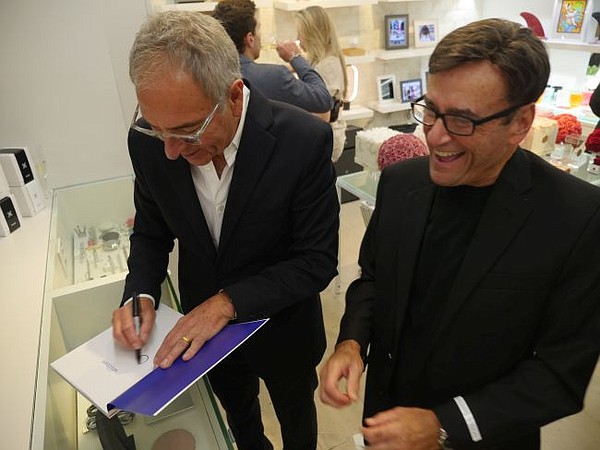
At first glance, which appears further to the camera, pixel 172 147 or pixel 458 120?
pixel 172 147

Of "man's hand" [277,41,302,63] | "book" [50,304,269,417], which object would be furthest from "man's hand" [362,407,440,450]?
"man's hand" [277,41,302,63]

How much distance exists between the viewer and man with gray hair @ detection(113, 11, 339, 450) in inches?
39.5

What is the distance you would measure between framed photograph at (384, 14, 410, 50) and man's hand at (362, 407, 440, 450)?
4.57 meters

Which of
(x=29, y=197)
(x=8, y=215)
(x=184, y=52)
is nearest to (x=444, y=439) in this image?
(x=184, y=52)

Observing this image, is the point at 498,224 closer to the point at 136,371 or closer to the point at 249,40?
the point at 136,371

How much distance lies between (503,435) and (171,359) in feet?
2.49

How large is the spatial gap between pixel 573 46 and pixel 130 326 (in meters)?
4.39

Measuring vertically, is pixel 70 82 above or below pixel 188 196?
above

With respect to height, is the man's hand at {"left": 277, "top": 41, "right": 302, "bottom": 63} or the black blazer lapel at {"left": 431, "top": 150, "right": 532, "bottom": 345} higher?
the man's hand at {"left": 277, "top": 41, "right": 302, "bottom": 63}

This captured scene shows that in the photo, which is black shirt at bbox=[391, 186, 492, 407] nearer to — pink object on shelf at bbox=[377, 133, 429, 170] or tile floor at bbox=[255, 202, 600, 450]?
pink object on shelf at bbox=[377, 133, 429, 170]

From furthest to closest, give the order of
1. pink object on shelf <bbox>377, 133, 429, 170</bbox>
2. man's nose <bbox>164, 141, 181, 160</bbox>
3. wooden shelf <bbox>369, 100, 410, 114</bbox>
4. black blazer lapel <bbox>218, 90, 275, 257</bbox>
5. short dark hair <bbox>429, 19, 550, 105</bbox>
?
wooden shelf <bbox>369, 100, 410, 114</bbox> → pink object on shelf <bbox>377, 133, 429, 170</bbox> → black blazer lapel <bbox>218, 90, 275, 257</bbox> → man's nose <bbox>164, 141, 181, 160</bbox> → short dark hair <bbox>429, 19, 550, 105</bbox>

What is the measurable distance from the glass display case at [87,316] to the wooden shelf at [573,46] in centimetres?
371

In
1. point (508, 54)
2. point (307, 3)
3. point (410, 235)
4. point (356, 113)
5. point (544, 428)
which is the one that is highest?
point (307, 3)

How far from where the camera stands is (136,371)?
111 centimetres
